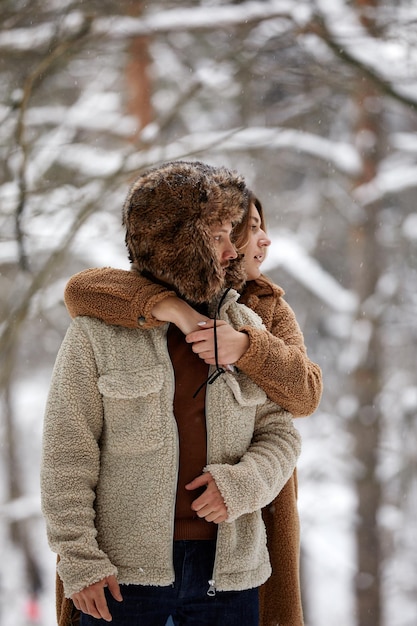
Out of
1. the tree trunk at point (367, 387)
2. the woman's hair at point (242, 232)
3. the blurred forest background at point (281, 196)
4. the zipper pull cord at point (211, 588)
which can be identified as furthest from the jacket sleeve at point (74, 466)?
the tree trunk at point (367, 387)

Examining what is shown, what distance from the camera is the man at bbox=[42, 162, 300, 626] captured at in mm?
1252

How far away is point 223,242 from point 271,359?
24 centimetres

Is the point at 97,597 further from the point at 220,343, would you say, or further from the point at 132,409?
the point at 220,343

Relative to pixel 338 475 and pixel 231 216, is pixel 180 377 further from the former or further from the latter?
pixel 338 475

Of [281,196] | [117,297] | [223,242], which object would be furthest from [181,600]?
[281,196]

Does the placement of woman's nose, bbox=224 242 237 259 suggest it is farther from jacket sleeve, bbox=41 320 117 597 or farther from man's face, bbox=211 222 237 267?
jacket sleeve, bbox=41 320 117 597

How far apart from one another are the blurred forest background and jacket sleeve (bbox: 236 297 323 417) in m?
1.78

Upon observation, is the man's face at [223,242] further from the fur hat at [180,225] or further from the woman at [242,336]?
the woman at [242,336]

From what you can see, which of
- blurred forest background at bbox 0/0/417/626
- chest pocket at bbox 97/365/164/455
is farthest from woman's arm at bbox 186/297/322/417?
blurred forest background at bbox 0/0/417/626

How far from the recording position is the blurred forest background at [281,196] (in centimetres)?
301

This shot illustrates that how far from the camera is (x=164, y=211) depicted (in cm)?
127

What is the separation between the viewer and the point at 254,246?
150 cm

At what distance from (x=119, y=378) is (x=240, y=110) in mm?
2277

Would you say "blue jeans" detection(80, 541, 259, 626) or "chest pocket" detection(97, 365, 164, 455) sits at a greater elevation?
"chest pocket" detection(97, 365, 164, 455)
